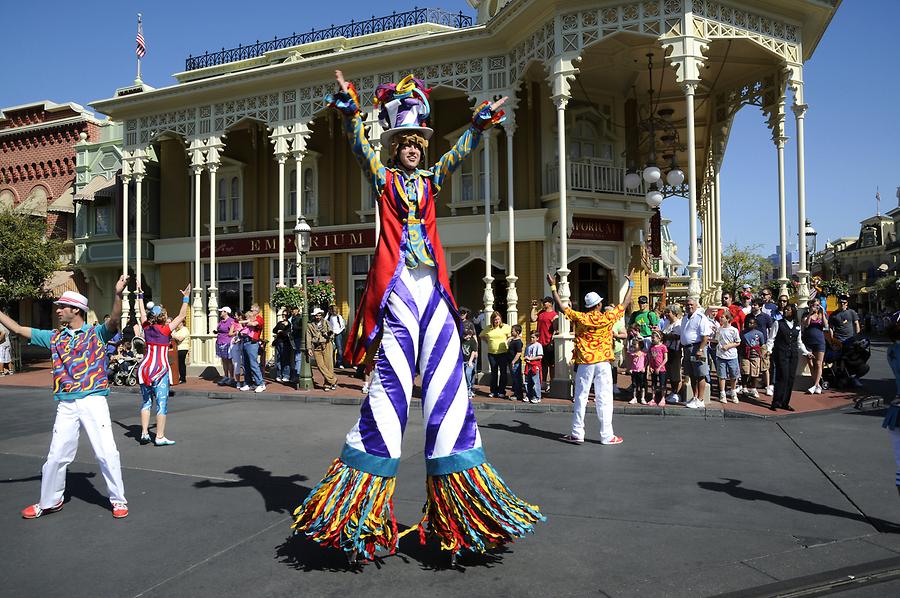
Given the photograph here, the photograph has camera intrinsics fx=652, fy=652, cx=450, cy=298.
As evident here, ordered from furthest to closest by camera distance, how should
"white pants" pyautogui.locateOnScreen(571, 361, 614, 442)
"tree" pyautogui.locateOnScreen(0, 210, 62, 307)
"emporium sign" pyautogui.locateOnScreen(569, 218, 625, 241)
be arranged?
"tree" pyautogui.locateOnScreen(0, 210, 62, 307), "emporium sign" pyautogui.locateOnScreen(569, 218, 625, 241), "white pants" pyautogui.locateOnScreen(571, 361, 614, 442)

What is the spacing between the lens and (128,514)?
4.91m

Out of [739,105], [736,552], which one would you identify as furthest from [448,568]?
[739,105]

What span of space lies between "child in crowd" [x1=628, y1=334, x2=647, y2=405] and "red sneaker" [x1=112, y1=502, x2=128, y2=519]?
7706 millimetres

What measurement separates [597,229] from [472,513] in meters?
13.5

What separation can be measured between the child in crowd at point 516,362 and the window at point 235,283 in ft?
37.8

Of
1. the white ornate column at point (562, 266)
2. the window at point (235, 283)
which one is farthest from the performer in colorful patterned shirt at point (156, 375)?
the window at point (235, 283)

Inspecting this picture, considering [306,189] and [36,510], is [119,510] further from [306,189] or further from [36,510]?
[306,189]

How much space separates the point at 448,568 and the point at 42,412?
9.91 metres

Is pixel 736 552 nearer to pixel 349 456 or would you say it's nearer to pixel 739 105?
pixel 349 456

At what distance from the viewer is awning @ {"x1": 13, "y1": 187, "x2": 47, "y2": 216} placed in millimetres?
24094

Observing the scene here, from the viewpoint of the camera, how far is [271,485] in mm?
5703

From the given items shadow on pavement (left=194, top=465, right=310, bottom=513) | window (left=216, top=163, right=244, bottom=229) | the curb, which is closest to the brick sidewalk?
the curb

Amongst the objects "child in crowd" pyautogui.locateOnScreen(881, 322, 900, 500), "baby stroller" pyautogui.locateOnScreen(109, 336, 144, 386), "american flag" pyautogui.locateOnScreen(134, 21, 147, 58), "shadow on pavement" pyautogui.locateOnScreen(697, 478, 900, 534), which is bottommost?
"shadow on pavement" pyautogui.locateOnScreen(697, 478, 900, 534)

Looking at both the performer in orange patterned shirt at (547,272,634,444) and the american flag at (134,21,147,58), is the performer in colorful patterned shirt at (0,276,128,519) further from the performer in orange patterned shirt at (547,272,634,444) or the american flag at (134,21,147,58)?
the american flag at (134,21,147,58)
